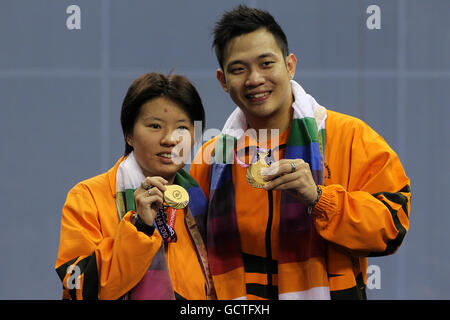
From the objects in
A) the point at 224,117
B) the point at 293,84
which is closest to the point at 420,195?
the point at 224,117

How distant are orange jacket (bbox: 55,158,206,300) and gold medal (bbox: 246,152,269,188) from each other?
360 millimetres

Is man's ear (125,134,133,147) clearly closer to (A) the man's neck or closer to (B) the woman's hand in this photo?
(B) the woman's hand

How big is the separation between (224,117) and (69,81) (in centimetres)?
114

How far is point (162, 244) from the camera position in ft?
6.98

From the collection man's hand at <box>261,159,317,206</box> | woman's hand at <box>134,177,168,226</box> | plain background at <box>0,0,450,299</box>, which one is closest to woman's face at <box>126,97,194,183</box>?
woman's hand at <box>134,177,168,226</box>

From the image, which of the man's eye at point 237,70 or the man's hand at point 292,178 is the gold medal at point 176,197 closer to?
the man's hand at point 292,178

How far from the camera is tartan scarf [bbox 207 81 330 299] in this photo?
2172 millimetres

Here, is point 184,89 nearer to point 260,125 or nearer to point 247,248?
point 260,125

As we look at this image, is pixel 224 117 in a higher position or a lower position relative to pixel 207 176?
higher

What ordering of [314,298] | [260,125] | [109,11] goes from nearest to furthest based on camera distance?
[314,298] < [260,125] < [109,11]

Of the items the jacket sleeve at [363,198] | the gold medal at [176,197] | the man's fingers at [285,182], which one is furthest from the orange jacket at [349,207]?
the gold medal at [176,197]

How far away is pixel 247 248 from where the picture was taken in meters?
2.29

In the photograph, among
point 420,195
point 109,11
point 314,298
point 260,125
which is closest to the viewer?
point 314,298

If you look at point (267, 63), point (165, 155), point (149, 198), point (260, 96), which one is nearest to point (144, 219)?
point (149, 198)
